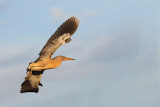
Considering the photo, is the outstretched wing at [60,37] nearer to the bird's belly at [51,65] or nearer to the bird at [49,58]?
the bird at [49,58]

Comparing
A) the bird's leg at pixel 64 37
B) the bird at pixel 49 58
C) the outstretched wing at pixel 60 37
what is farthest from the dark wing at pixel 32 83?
the bird's leg at pixel 64 37

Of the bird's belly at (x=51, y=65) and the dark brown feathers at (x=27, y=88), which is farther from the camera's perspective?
the dark brown feathers at (x=27, y=88)

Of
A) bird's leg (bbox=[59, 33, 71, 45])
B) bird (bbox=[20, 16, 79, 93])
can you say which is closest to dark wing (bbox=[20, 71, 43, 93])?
bird (bbox=[20, 16, 79, 93])

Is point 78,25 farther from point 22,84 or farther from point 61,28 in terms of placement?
point 22,84

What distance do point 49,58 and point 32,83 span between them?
2635 millimetres

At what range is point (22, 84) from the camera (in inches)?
1193

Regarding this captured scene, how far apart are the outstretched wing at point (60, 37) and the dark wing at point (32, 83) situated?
173cm

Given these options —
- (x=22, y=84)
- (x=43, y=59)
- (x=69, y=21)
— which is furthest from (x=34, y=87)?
(x=69, y=21)

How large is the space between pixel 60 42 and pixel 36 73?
2.47 metres

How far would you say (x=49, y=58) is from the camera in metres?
28.7

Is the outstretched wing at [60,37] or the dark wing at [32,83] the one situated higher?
the outstretched wing at [60,37]

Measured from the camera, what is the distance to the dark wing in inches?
1181

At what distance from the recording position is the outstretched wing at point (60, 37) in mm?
28797

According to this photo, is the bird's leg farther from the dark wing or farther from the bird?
the dark wing
